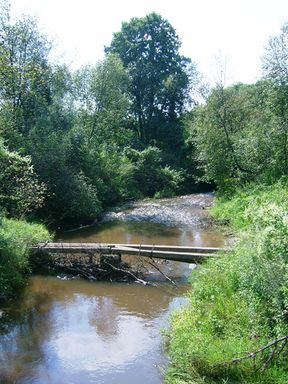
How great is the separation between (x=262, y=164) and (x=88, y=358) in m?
19.9

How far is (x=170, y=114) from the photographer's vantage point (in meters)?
51.9

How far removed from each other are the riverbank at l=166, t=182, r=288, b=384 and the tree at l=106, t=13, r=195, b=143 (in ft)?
138

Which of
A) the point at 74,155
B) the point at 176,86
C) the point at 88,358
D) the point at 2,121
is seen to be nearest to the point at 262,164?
the point at 74,155

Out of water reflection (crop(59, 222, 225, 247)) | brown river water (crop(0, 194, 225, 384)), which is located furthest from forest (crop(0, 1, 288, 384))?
water reflection (crop(59, 222, 225, 247))

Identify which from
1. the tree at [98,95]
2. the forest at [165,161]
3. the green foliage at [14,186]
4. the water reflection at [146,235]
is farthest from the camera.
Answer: the tree at [98,95]

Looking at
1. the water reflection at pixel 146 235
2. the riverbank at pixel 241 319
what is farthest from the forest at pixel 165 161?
the water reflection at pixel 146 235

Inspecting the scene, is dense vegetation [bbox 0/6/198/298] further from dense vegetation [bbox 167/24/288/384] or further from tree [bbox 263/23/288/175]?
tree [bbox 263/23/288/175]

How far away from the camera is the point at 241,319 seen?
8297 mm

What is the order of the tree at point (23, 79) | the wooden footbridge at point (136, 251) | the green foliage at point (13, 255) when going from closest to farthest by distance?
the green foliage at point (13, 255) < the wooden footbridge at point (136, 251) < the tree at point (23, 79)

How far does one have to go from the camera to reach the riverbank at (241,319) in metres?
6.95

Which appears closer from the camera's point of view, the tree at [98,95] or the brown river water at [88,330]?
the brown river water at [88,330]

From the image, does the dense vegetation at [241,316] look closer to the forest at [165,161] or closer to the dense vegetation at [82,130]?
the forest at [165,161]

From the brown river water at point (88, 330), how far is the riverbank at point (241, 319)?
2.93 ft

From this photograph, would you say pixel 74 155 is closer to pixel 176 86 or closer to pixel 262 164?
pixel 262 164
